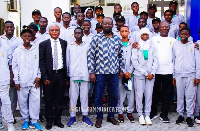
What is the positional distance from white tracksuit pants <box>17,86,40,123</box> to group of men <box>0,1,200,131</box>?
22 millimetres

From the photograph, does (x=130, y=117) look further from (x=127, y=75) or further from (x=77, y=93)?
(x=77, y=93)

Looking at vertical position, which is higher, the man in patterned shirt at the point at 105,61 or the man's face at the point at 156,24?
the man's face at the point at 156,24

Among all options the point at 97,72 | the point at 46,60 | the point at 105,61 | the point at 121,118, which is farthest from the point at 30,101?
the point at 121,118

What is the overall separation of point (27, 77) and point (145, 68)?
9.11 feet

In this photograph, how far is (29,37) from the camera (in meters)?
6.17

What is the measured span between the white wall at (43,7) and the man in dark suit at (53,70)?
17.6 feet

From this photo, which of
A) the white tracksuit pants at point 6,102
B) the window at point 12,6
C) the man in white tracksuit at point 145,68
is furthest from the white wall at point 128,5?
Result: the window at point 12,6

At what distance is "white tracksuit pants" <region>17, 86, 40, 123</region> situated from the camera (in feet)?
20.4

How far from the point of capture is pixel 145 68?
21.6ft

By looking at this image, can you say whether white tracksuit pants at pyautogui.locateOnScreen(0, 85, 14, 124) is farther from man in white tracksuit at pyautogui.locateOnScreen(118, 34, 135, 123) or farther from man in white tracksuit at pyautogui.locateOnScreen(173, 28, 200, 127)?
man in white tracksuit at pyautogui.locateOnScreen(173, 28, 200, 127)

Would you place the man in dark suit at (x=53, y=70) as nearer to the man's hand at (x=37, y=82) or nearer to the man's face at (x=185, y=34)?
the man's hand at (x=37, y=82)

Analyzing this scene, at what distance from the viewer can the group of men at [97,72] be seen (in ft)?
20.2

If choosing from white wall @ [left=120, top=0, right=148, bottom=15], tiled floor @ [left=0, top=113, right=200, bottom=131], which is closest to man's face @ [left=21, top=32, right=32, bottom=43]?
tiled floor @ [left=0, top=113, right=200, bottom=131]

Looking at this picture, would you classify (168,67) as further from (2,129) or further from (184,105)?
(2,129)
